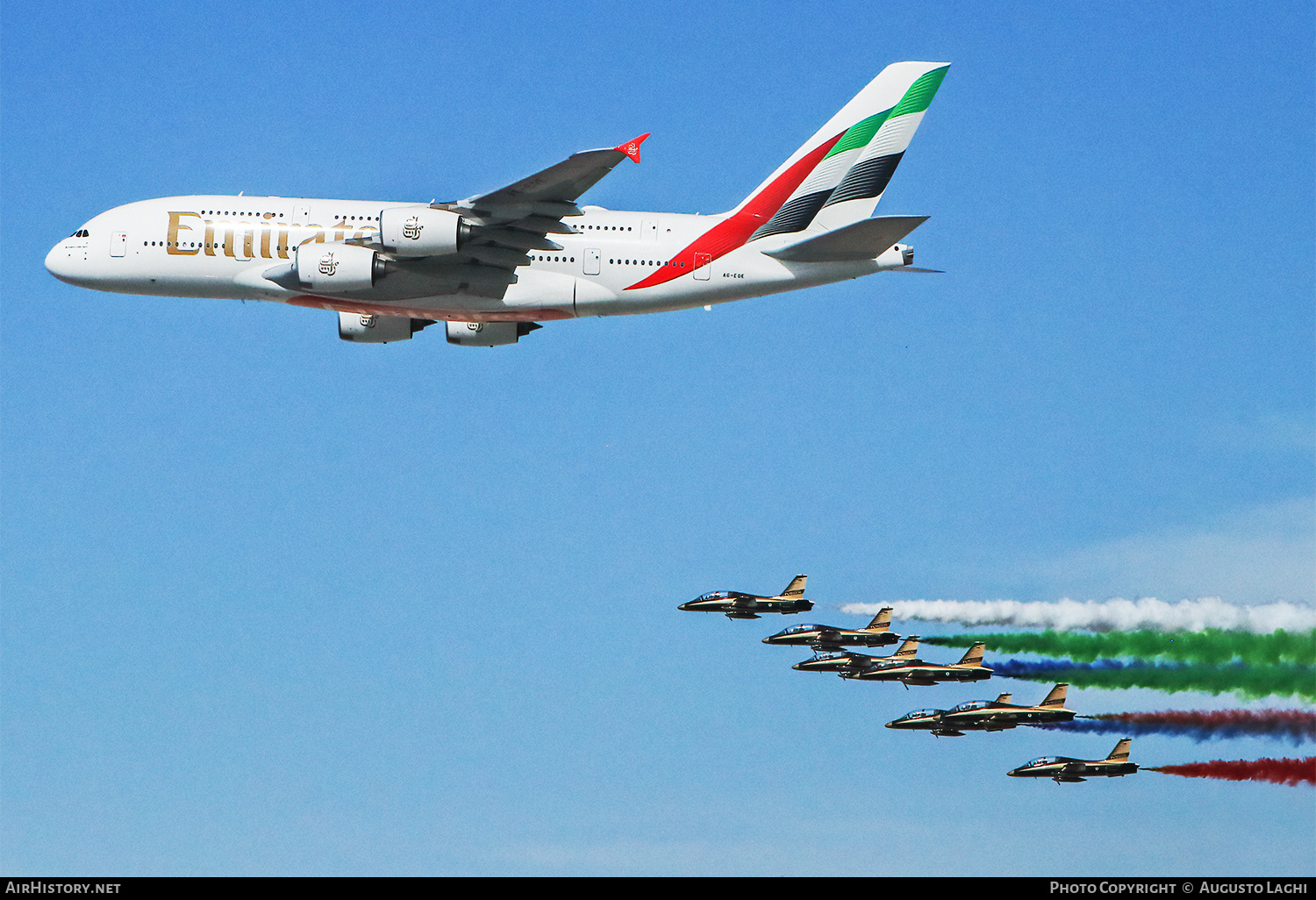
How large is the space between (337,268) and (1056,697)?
2893 centimetres

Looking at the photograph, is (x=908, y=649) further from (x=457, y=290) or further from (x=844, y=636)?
(x=457, y=290)

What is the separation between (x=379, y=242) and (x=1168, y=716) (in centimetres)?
2777

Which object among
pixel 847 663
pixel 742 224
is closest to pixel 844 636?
pixel 847 663

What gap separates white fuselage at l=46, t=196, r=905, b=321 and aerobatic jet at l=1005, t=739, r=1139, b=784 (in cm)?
2087

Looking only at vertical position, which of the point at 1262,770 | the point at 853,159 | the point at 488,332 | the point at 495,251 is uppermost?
the point at 853,159

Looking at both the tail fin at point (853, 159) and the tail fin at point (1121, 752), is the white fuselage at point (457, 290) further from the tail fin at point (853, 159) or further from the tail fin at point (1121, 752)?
the tail fin at point (1121, 752)

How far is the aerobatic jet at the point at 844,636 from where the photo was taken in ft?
214

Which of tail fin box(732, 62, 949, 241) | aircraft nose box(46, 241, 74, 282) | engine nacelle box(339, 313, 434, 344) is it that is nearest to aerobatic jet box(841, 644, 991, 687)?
tail fin box(732, 62, 949, 241)

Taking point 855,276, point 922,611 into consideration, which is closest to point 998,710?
point 922,611

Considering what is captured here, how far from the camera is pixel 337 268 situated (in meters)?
49.1

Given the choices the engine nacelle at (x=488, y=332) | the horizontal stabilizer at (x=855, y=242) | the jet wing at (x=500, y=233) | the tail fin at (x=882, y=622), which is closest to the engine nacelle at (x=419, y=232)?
the jet wing at (x=500, y=233)

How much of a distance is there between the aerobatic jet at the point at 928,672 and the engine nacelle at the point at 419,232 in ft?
83.6

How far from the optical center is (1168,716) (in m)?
52.7

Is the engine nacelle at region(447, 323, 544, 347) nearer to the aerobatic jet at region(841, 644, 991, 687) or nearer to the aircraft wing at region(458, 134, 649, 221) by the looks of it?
the aircraft wing at region(458, 134, 649, 221)
